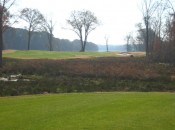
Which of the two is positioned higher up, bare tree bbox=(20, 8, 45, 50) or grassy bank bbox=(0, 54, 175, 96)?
bare tree bbox=(20, 8, 45, 50)

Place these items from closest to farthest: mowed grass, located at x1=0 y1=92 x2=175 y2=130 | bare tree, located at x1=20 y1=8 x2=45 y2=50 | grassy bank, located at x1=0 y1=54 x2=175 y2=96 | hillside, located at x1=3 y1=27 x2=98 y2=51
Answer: mowed grass, located at x1=0 y1=92 x2=175 y2=130 < grassy bank, located at x1=0 y1=54 x2=175 y2=96 < bare tree, located at x1=20 y1=8 x2=45 y2=50 < hillside, located at x1=3 y1=27 x2=98 y2=51

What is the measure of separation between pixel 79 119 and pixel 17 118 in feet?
8.20

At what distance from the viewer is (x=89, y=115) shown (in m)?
13.2

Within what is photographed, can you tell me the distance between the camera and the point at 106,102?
16547 mm

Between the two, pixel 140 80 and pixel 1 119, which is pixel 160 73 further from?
pixel 1 119

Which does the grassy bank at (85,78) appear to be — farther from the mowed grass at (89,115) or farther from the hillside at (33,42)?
the hillside at (33,42)

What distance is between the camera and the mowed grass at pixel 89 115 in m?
11.5

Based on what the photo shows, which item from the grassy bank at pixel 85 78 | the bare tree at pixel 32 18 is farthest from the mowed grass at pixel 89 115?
the bare tree at pixel 32 18

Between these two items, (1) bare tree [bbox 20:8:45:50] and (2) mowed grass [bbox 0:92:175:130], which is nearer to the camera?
(2) mowed grass [bbox 0:92:175:130]

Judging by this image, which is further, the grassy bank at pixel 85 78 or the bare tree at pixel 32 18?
the bare tree at pixel 32 18

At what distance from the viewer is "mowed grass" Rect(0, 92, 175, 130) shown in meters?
11.5

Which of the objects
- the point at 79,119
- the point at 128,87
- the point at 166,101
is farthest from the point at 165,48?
the point at 79,119

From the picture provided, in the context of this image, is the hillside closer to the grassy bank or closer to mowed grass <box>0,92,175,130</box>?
the grassy bank

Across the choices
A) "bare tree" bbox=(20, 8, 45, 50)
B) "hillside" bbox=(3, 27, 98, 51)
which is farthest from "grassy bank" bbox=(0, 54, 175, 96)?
"hillside" bbox=(3, 27, 98, 51)
